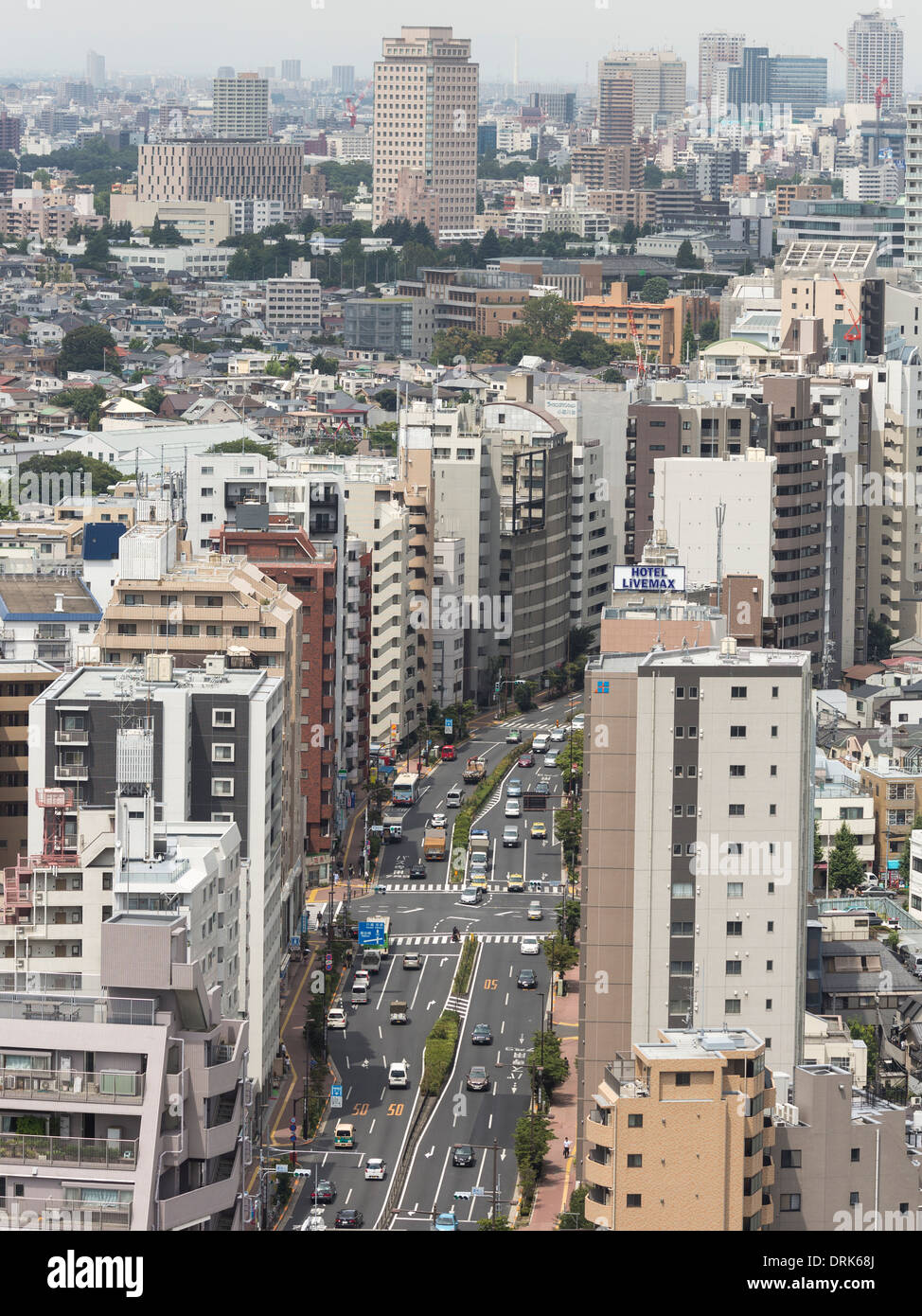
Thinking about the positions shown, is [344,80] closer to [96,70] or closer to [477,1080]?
[96,70]

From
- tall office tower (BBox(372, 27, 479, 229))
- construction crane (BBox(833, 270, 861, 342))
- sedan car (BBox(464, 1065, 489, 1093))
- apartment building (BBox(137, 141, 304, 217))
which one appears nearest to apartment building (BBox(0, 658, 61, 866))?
sedan car (BBox(464, 1065, 489, 1093))

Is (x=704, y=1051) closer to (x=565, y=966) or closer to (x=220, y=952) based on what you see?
(x=220, y=952)

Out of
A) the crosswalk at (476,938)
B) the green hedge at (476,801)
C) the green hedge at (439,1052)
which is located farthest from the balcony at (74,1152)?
the green hedge at (476,801)

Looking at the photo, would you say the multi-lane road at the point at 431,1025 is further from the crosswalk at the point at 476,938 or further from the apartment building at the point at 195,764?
the apartment building at the point at 195,764

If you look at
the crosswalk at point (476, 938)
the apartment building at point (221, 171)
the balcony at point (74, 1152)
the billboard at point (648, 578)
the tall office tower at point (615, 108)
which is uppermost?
the tall office tower at point (615, 108)

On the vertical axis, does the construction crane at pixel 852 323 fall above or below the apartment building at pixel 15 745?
above

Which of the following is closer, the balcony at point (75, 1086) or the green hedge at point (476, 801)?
the balcony at point (75, 1086)

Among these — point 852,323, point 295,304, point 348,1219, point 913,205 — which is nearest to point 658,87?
point 295,304
